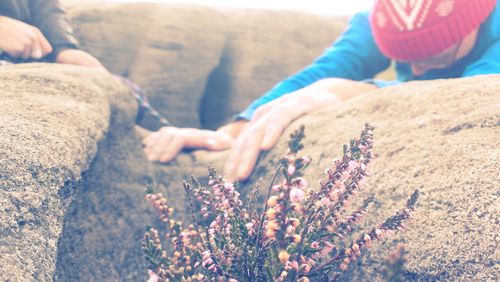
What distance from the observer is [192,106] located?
5973 millimetres

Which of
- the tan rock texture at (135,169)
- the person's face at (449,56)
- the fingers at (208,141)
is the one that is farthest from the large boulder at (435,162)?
the fingers at (208,141)

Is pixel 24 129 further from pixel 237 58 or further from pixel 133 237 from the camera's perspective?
pixel 237 58

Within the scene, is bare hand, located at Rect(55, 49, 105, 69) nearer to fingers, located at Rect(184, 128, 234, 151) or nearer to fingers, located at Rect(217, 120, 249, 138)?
fingers, located at Rect(184, 128, 234, 151)

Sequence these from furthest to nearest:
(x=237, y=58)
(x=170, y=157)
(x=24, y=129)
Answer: (x=237, y=58) → (x=170, y=157) → (x=24, y=129)

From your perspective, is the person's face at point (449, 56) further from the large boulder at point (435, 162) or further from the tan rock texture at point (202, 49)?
the tan rock texture at point (202, 49)

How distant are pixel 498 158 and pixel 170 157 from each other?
6.61 ft

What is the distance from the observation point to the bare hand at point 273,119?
284cm

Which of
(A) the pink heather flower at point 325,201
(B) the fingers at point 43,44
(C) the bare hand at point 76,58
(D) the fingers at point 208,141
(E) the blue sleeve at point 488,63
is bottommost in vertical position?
(D) the fingers at point 208,141

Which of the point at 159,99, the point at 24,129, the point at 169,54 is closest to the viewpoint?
the point at 24,129

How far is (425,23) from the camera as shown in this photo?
110 inches

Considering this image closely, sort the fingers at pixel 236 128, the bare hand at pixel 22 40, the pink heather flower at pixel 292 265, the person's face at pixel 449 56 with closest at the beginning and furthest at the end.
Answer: the pink heather flower at pixel 292 265 → the bare hand at pixel 22 40 → the person's face at pixel 449 56 → the fingers at pixel 236 128

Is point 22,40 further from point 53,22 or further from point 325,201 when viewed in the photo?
point 325,201

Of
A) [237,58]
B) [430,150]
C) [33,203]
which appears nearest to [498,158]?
[430,150]

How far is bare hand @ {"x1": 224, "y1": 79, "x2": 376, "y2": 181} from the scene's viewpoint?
2.84 m
